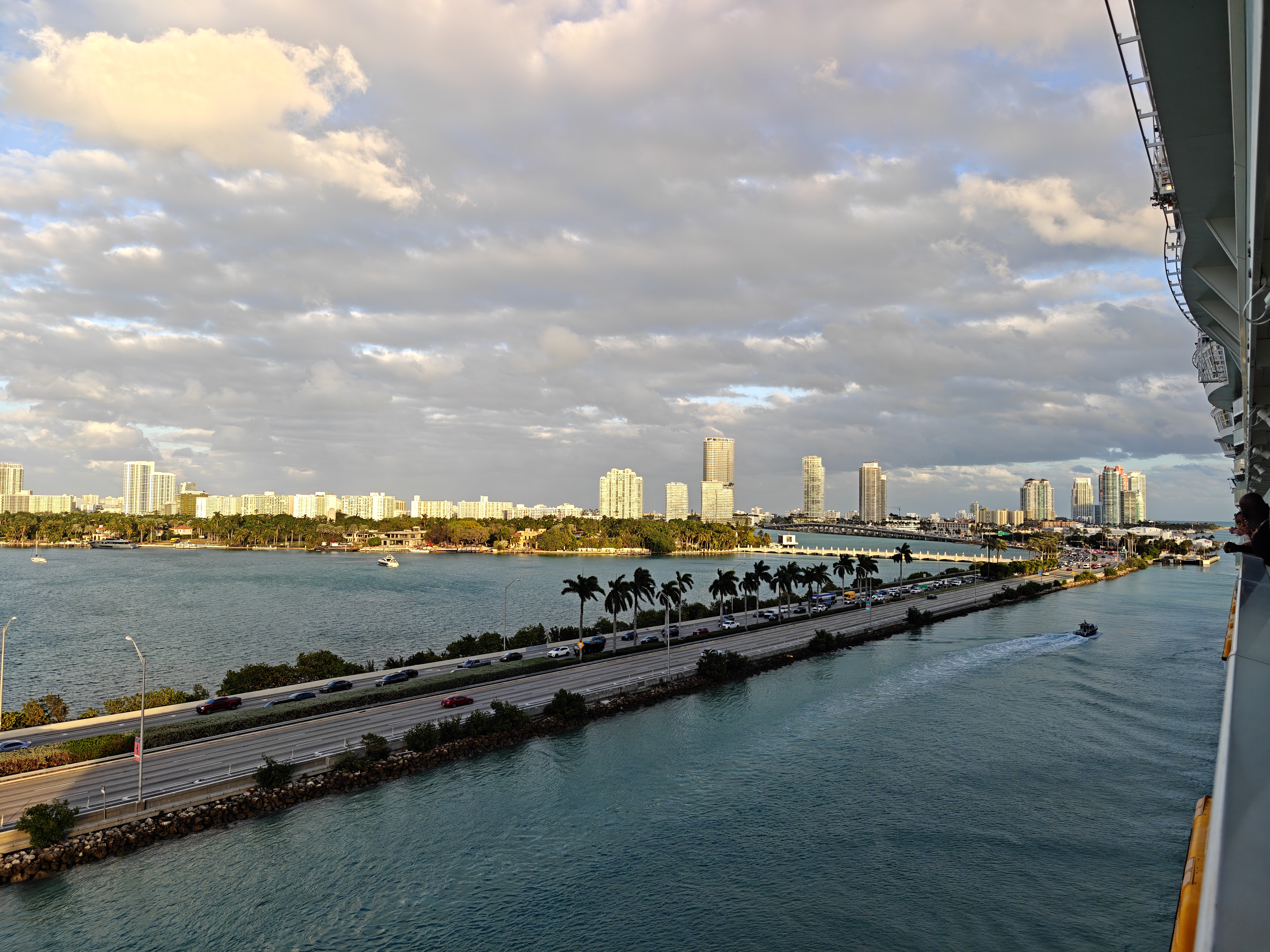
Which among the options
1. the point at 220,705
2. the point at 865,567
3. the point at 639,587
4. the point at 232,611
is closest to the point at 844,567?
the point at 865,567

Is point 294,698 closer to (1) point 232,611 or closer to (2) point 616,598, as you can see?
(2) point 616,598

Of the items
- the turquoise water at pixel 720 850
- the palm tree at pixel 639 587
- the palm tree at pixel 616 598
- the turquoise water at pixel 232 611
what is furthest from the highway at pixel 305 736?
the turquoise water at pixel 232 611

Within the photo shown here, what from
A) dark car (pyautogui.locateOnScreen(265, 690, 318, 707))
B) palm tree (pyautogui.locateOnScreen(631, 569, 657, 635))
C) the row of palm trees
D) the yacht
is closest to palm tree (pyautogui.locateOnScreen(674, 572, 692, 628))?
the row of palm trees

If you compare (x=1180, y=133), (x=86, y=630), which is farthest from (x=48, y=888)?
(x=86, y=630)

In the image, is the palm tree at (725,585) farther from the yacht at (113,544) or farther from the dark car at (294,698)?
the yacht at (113,544)

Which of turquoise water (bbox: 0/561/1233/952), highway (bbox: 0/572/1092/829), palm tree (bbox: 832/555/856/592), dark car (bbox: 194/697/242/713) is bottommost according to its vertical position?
turquoise water (bbox: 0/561/1233/952)

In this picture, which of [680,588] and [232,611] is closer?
[680,588]

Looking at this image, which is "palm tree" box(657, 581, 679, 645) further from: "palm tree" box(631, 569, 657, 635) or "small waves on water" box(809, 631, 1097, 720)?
"small waves on water" box(809, 631, 1097, 720)
